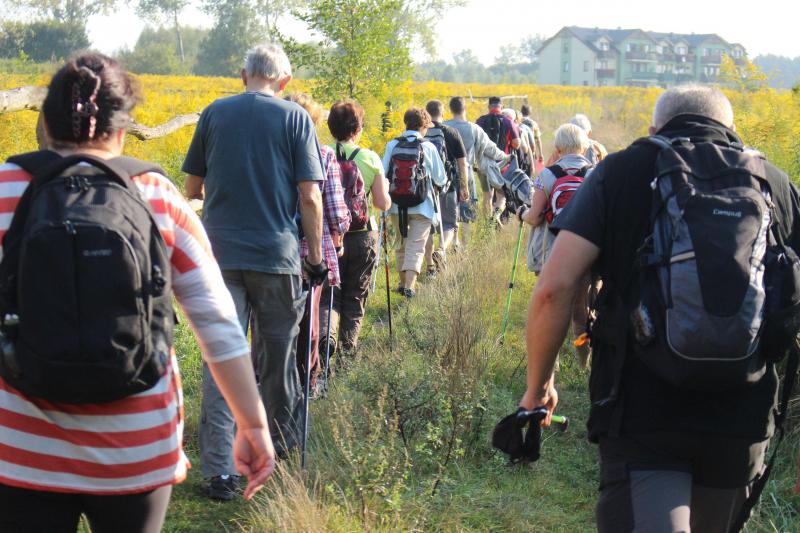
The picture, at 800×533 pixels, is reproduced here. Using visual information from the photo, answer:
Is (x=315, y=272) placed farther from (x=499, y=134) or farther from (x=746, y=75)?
(x=499, y=134)

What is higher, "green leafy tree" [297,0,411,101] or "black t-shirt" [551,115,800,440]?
"green leafy tree" [297,0,411,101]

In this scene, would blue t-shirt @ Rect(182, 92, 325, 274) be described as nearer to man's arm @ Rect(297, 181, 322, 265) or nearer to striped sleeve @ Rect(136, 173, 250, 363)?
man's arm @ Rect(297, 181, 322, 265)

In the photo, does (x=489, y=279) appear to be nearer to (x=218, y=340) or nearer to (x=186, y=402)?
(x=186, y=402)

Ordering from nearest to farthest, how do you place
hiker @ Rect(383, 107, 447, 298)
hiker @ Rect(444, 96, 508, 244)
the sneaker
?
1. the sneaker
2. hiker @ Rect(383, 107, 447, 298)
3. hiker @ Rect(444, 96, 508, 244)

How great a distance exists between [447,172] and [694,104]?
7927 mm

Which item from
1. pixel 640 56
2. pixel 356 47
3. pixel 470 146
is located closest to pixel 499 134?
pixel 470 146

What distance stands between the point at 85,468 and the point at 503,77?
116 metres

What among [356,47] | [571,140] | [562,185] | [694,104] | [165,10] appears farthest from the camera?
[165,10]

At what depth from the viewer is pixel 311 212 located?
494 centimetres

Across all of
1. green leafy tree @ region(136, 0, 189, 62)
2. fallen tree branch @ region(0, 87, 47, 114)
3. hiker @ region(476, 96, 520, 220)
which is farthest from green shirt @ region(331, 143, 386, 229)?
green leafy tree @ region(136, 0, 189, 62)

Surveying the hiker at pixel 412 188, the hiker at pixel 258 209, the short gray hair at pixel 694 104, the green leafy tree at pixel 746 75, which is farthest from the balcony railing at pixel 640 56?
the short gray hair at pixel 694 104

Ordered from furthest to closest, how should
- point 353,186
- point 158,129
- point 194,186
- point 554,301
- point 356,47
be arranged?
1. point 356,47
2. point 158,129
3. point 353,186
4. point 194,186
5. point 554,301

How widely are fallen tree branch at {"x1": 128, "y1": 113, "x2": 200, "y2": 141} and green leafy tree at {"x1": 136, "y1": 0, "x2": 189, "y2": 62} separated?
61138 millimetres

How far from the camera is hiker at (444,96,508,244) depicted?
11.9 meters
